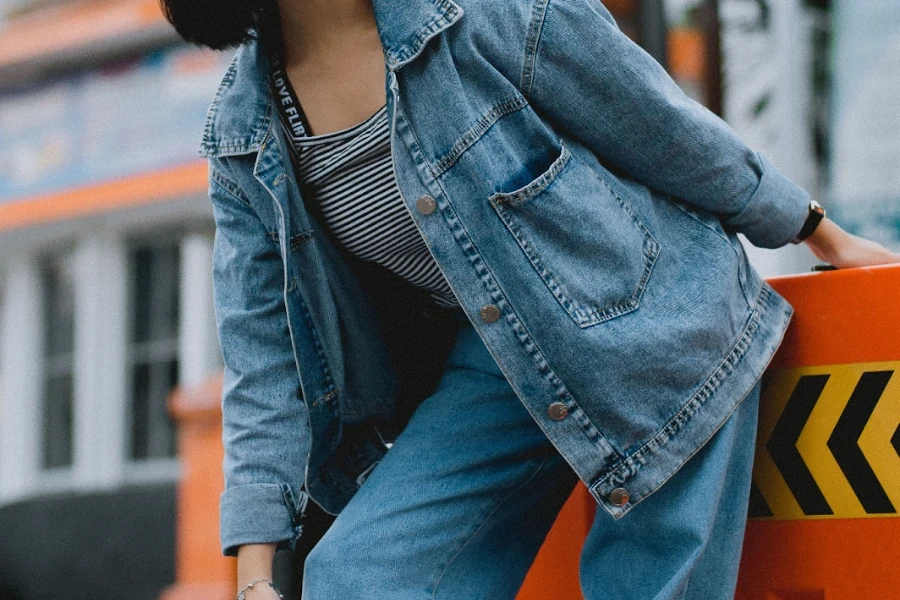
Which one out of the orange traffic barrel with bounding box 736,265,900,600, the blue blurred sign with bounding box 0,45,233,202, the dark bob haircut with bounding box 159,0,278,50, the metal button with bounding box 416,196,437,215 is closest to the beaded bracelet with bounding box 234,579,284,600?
the metal button with bounding box 416,196,437,215

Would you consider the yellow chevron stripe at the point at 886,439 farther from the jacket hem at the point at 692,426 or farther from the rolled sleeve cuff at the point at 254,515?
the rolled sleeve cuff at the point at 254,515

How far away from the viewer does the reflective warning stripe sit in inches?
58.4

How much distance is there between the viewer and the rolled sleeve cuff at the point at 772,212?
150 centimetres

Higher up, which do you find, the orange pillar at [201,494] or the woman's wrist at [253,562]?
the woman's wrist at [253,562]

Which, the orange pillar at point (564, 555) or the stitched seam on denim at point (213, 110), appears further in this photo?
the orange pillar at point (564, 555)

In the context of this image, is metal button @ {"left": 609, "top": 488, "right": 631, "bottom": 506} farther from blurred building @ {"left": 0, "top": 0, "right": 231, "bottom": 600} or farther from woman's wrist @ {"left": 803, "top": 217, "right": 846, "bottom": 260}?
blurred building @ {"left": 0, "top": 0, "right": 231, "bottom": 600}

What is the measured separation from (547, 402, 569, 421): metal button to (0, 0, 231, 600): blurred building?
24.0ft

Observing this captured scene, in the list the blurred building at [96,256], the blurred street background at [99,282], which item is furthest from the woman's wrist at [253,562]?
the blurred building at [96,256]

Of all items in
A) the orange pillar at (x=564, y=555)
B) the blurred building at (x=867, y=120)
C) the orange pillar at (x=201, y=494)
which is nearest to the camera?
→ the orange pillar at (x=564, y=555)

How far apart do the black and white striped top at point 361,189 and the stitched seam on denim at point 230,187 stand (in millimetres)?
99

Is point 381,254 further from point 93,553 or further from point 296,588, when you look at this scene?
point 93,553

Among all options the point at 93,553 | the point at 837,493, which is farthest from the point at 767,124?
the point at 93,553

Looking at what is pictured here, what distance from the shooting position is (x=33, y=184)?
393 inches

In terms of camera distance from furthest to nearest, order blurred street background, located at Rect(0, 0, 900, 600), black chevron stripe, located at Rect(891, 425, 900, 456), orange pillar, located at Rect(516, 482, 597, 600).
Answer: blurred street background, located at Rect(0, 0, 900, 600), orange pillar, located at Rect(516, 482, 597, 600), black chevron stripe, located at Rect(891, 425, 900, 456)
